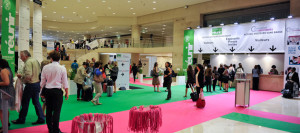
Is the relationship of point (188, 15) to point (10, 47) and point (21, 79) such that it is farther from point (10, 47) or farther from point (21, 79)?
point (21, 79)

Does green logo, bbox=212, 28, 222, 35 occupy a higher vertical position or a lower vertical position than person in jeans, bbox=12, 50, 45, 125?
higher

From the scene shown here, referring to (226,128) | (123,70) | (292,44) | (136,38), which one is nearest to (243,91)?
(226,128)

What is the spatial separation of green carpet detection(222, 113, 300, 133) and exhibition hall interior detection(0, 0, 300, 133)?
0.09 ft

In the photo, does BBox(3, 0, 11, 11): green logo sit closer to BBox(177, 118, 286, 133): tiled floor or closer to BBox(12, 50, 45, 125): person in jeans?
BBox(12, 50, 45, 125): person in jeans

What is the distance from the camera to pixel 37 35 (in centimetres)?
848

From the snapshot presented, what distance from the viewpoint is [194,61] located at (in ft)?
48.6

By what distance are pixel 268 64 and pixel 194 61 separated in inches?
190

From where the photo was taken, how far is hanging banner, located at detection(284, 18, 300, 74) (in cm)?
988

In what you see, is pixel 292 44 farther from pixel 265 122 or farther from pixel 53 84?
pixel 53 84

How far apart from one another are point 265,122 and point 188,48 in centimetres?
1045

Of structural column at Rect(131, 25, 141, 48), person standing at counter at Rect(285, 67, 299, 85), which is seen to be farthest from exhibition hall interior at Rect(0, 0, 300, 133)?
structural column at Rect(131, 25, 141, 48)

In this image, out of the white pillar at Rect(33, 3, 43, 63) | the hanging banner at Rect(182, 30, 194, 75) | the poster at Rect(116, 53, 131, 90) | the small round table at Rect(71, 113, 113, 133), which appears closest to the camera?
the small round table at Rect(71, 113, 113, 133)

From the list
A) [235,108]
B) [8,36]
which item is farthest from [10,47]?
[235,108]

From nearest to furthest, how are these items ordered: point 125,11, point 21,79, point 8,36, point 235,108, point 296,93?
1. point 21,79
2. point 8,36
3. point 235,108
4. point 296,93
5. point 125,11
